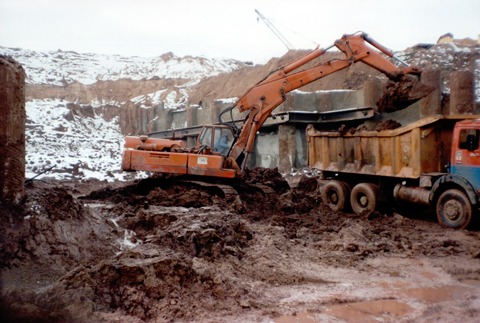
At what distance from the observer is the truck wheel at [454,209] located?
7203 mm

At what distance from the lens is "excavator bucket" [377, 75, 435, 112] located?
344 inches

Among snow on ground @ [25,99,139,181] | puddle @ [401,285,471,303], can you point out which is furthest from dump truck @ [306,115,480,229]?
snow on ground @ [25,99,139,181]

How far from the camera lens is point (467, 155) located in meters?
7.30

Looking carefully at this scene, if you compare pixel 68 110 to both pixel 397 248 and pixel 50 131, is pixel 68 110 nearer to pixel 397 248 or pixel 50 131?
pixel 50 131

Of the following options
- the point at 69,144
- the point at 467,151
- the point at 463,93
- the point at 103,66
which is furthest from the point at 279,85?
the point at 103,66

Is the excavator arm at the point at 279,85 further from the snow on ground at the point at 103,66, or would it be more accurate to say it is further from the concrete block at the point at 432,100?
the snow on ground at the point at 103,66

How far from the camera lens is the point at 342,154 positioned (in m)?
9.84

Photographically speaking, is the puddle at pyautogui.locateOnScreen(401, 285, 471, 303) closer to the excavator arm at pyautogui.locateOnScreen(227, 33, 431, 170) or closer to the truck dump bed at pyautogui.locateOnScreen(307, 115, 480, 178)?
the truck dump bed at pyautogui.locateOnScreen(307, 115, 480, 178)

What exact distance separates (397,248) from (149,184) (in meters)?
6.67

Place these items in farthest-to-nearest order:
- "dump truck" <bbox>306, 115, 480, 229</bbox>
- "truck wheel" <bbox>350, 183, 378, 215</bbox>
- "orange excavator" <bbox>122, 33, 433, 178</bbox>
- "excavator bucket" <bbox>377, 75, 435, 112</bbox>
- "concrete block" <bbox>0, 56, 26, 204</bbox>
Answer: "orange excavator" <bbox>122, 33, 433, 178</bbox> → "truck wheel" <bbox>350, 183, 378, 215</bbox> → "excavator bucket" <bbox>377, 75, 435, 112</bbox> → "dump truck" <bbox>306, 115, 480, 229</bbox> → "concrete block" <bbox>0, 56, 26, 204</bbox>

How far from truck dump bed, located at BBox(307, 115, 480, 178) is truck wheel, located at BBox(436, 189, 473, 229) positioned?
0.66 meters

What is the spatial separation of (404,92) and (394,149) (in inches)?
53.4

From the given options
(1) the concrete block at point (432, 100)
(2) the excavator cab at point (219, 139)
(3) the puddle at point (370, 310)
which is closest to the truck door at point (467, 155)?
(3) the puddle at point (370, 310)

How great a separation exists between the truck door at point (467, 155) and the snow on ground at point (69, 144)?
12901 mm
